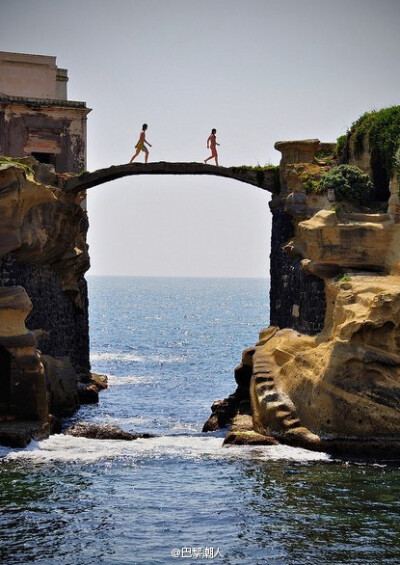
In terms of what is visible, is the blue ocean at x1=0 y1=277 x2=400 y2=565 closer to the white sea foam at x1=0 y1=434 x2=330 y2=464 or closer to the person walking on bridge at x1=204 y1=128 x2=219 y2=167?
the white sea foam at x1=0 y1=434 x2=330 y2=464

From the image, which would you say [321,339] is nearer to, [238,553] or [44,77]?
[238,553]

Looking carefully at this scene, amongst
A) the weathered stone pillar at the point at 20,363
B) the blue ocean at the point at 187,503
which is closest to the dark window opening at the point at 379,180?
the blue ocean at the point at 187,503

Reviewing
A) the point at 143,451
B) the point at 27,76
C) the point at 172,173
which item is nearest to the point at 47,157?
the point at 27,76

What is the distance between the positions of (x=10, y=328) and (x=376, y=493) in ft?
41.9

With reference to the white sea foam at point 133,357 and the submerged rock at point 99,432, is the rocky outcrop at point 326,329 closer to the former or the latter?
the submerged rock at point 99,432

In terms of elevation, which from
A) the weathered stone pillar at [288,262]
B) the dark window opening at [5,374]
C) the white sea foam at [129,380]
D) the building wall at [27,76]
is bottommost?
the white sea foam at [129,380]

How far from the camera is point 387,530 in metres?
25.6

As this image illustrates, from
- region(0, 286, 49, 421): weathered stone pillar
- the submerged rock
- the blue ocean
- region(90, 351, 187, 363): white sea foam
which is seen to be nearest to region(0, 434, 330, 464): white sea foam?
the blue ocean

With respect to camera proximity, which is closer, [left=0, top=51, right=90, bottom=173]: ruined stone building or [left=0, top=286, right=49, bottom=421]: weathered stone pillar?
[left=0, top=286, right=49, bottom=421]: weathered stone pillar

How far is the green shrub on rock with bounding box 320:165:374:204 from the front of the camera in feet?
124

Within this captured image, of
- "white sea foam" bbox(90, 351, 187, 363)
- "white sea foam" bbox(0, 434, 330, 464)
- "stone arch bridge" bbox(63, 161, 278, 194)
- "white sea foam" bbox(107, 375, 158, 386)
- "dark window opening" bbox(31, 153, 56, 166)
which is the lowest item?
"white sea foam" bbox(90, 351, 187, 363)

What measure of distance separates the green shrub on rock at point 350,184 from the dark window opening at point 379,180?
707mm

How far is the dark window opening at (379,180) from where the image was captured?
128 ft

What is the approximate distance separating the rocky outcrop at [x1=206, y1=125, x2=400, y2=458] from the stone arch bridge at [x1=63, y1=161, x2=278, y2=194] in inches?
33.4
